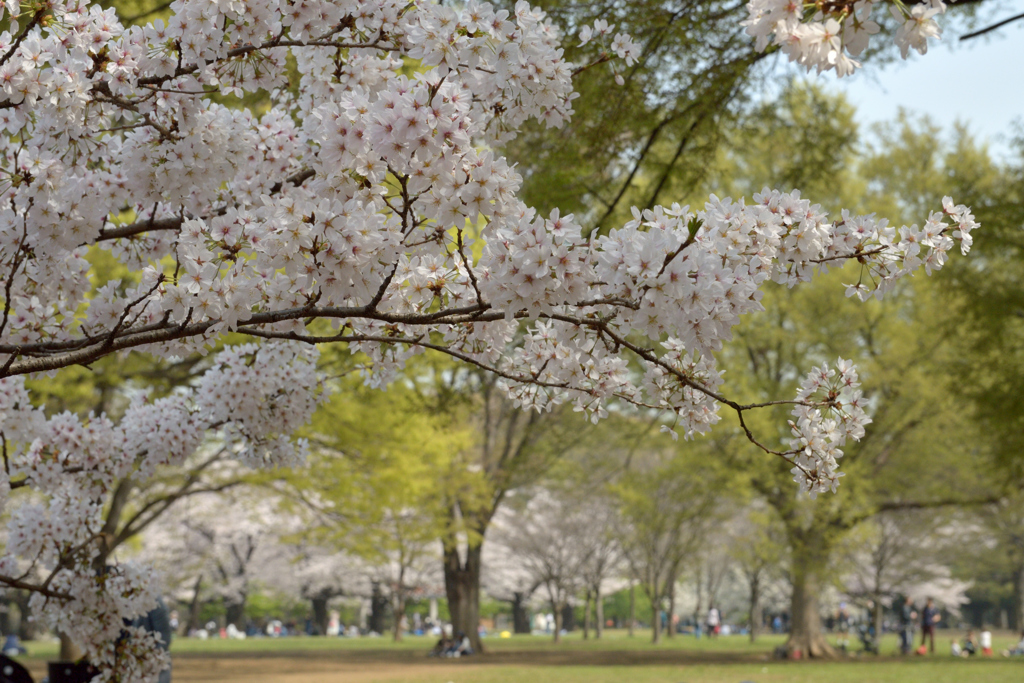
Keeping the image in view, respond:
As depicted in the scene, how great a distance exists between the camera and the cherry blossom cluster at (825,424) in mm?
3115

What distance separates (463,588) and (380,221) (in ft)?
69.5

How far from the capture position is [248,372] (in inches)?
182

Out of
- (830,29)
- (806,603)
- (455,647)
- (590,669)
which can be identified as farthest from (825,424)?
(455,647)

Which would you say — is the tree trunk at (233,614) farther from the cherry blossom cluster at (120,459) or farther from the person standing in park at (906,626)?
the cherry blossom cluster at (120,459)

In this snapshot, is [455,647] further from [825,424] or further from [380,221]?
[380,221]

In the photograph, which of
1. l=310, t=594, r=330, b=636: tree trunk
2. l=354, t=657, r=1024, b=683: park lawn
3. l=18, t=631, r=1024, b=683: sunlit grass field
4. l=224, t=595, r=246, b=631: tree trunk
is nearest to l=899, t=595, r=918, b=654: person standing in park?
l=18, t=631, r=1024, b=683: sunlit grass field

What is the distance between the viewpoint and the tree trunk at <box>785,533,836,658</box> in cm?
1997

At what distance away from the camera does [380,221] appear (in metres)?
2.51

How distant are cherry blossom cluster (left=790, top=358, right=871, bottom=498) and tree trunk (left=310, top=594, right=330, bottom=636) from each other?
4825cm

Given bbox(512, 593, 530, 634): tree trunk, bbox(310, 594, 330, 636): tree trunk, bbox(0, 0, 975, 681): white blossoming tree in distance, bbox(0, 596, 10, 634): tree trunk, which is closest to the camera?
bbox(0, 0, 975, 681): white blossoming tree in distance

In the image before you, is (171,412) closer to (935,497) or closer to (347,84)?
(347,84)

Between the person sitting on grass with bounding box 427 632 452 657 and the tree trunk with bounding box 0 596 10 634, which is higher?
the person sitting on grass with bounding box 427 632 452 657

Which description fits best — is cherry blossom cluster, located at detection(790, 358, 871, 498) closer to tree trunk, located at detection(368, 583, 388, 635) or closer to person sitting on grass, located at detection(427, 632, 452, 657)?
person sitting on grass, located at detection(427, 632, 452, 657)

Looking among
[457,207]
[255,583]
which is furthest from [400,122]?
[255,583]
